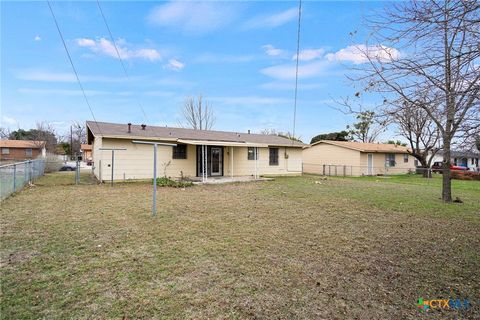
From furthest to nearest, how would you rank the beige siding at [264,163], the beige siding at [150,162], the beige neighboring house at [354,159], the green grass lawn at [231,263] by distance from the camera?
1. the beige neighboring house at [354,159]
2. the beige siding at [264,163]
3. the beige siding at [150,162]
4. the green grass lawn at [231,263]

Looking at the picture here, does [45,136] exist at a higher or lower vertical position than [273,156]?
higher

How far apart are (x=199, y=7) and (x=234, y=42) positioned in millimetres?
4899

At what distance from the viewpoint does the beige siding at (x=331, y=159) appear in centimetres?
2430

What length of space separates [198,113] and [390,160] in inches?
862

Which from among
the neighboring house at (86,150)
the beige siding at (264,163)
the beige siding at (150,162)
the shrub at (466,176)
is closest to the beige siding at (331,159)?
the beige siding at (264,163)

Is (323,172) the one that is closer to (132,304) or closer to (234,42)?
(234,42)

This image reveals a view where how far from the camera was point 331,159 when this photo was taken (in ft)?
86.5

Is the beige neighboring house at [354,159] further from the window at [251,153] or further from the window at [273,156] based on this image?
the window at [251,153]

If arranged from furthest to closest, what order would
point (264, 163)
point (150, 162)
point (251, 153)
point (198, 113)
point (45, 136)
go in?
1. point (45, 136)
2. point (198, 113)
3. point (264, 163)
4. point (251, 153)
5. point (150, 162)

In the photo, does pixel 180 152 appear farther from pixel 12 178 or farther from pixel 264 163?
pixel 12 178

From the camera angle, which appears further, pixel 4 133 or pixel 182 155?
pixel 4 133

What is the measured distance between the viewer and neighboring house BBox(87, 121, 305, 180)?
13.8m

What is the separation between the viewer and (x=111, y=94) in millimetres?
16750

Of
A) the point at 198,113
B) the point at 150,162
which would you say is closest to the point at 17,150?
the point at 198,113
